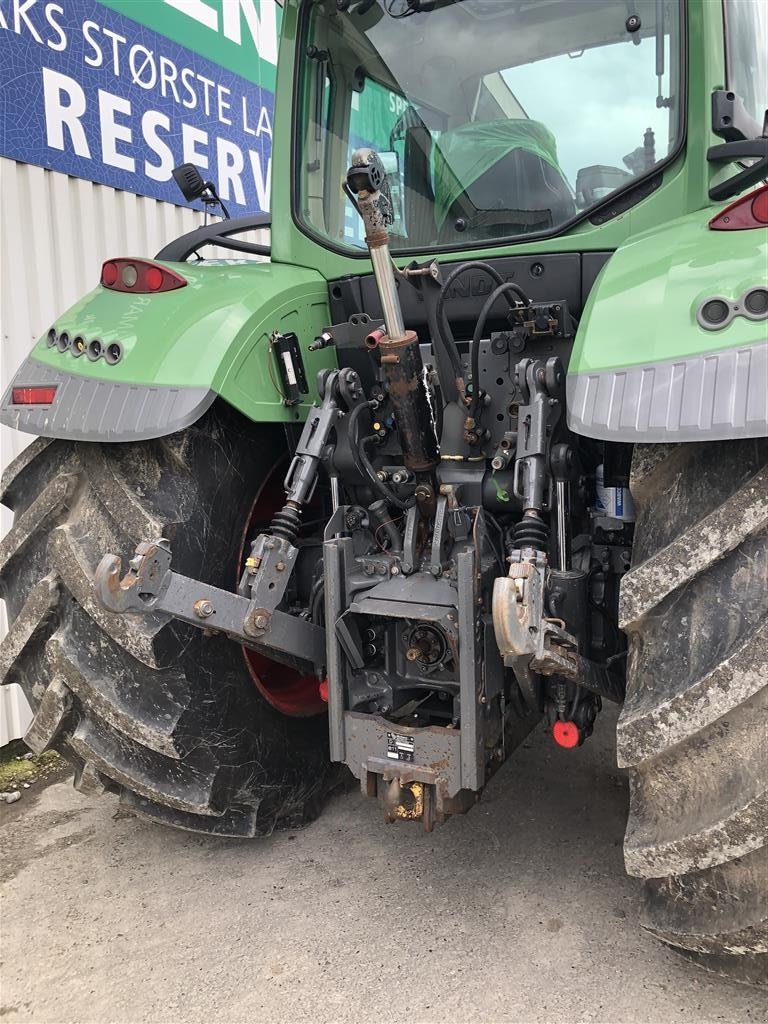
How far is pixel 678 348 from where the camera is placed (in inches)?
59.6

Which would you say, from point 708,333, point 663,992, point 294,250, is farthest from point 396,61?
point 663,992

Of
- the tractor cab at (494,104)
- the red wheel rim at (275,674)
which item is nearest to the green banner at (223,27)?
the tractor cab at (494,104)

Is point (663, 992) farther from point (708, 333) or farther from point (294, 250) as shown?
point (294, 250)

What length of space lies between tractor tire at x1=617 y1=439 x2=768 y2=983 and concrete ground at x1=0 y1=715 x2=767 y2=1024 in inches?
15.1

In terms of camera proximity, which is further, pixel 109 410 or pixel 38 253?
pixel 38 253

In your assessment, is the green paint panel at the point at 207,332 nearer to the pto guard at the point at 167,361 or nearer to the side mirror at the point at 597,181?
the pto guard at the point at 167,361

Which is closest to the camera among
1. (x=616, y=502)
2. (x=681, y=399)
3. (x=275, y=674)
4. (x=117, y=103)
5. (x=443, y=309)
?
(x=681, y=399)

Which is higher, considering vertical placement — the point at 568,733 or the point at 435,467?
the point at 435,467

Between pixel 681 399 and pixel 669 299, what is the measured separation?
0.75 feet

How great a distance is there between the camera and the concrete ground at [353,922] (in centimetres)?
186

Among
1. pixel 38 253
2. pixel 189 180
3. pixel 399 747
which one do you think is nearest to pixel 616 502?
pixel 399 747

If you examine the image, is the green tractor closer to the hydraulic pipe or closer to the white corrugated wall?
the hydraulic pipe

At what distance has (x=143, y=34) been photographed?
3834mm

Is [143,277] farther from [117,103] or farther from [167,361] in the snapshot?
[117,103]
